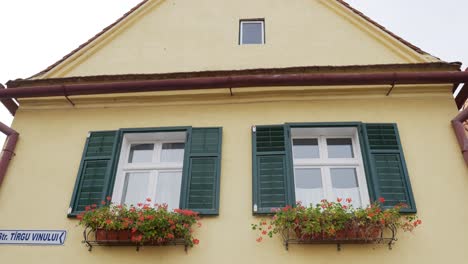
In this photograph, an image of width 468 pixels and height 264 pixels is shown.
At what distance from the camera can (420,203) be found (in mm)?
4949

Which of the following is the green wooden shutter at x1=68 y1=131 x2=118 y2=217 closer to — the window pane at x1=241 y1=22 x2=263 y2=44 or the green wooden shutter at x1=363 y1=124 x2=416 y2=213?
the window pane at x1=241 y1=22 x2=263 y2=44

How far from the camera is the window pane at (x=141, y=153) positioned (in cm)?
592

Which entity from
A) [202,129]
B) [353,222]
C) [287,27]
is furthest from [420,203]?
[287,27]

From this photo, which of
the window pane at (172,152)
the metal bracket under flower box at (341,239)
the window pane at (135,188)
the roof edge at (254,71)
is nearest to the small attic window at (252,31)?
the roof edge at (254,71)

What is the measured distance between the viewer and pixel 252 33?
7.25 m

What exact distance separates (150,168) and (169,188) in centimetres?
45

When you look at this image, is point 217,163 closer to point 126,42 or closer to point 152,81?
point 152,81

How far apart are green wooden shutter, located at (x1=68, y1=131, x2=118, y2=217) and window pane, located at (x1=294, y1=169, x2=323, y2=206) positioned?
254 centimetres

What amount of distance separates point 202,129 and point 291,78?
4.91 feet

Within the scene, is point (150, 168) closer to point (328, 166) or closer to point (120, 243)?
point (120, 243)

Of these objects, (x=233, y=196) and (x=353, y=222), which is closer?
(x=353, y=222)

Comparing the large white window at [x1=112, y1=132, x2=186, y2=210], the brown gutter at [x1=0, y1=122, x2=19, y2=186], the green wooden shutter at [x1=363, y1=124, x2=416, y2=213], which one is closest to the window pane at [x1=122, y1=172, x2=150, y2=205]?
the large white window at [x1=112, y1=132, x2=186, y2=210]

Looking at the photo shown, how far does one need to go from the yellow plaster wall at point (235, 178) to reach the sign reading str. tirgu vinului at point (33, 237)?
0.07 meters

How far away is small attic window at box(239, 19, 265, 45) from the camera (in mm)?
7082
